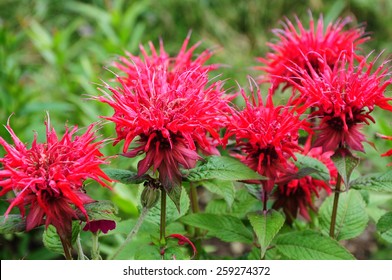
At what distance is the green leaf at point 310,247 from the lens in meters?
1.08

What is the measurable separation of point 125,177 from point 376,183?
1.59 ft

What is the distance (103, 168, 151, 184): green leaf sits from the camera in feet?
3.38

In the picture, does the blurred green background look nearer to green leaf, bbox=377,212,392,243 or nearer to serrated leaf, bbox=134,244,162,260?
serrated leaf, bbox=134,244,162,260

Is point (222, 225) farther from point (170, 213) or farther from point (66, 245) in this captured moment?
point (66, 245)

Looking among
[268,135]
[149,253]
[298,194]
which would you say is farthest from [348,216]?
[149,253]

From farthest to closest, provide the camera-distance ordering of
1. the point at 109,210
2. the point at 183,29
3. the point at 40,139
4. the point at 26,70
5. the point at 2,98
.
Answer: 1. the point at 183,29
2. the point at 26,70
3. the point at 2,98
4. the point at 40,139
5. the point at 109,210

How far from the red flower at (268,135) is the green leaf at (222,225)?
0.13 metres

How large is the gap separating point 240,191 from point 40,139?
511 millimetres

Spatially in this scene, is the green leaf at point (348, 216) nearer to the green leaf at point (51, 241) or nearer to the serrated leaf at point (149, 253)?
the serrated leaf at point (149, 253)

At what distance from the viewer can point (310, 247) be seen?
1.12 metres

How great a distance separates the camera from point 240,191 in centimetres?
138

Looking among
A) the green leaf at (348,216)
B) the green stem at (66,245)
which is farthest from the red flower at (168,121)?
the green leaf at (348,216)
